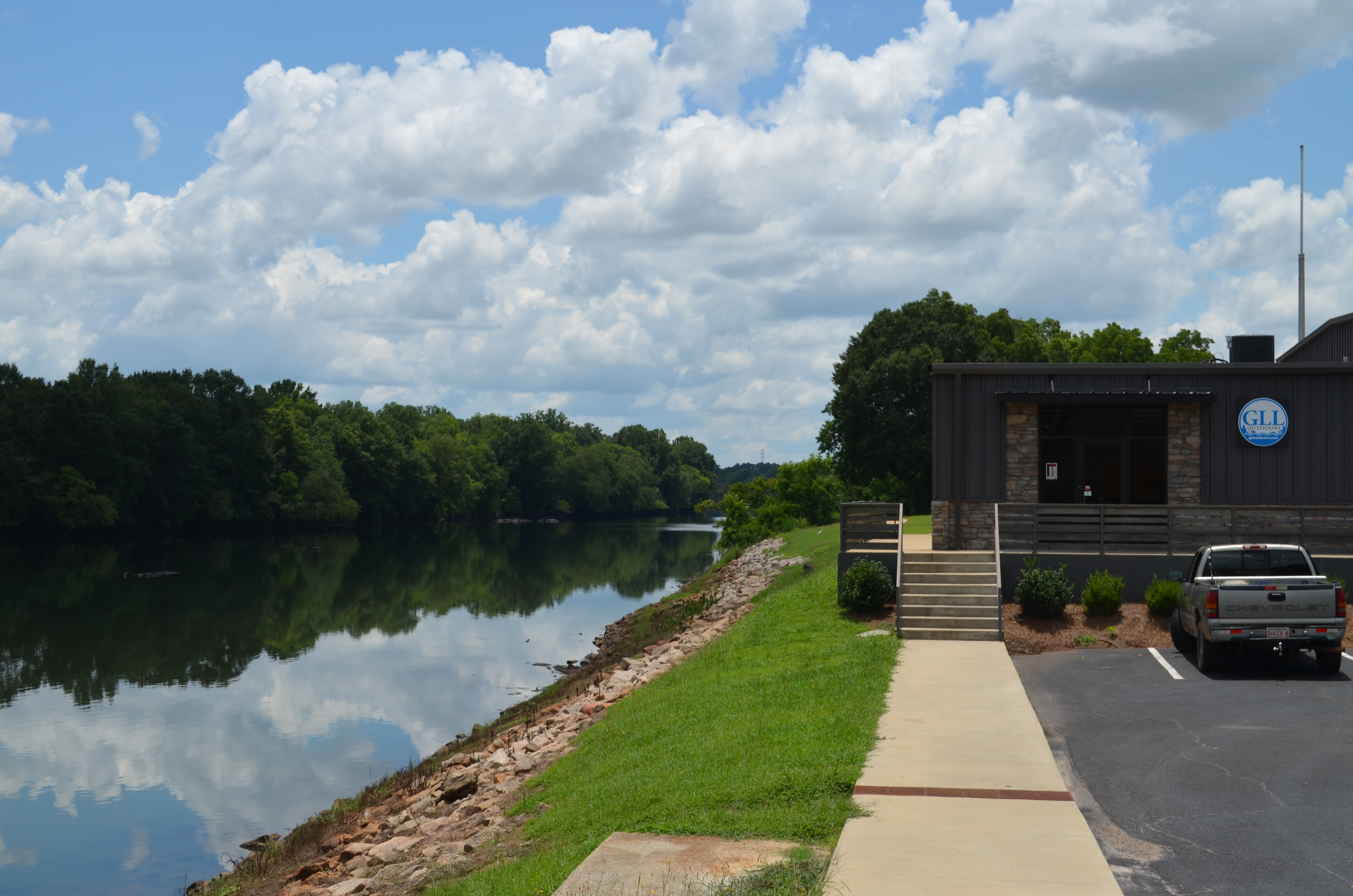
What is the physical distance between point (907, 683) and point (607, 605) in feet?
105

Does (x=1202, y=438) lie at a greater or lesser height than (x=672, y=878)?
greater

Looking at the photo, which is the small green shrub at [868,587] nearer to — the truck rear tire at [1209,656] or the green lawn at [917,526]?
the truck rear tire at [1209,656]

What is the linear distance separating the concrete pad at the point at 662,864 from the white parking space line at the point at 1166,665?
31.8ft

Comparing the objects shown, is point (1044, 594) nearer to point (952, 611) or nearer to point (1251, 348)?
point (952, 611)

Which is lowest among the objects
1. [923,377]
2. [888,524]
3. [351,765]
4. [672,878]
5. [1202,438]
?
[351,765]

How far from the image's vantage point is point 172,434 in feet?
275

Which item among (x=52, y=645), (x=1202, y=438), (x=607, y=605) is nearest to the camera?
(x=1202, y=438)

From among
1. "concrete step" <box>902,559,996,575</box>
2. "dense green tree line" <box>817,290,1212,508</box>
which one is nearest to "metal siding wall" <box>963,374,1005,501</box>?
"concrete step" <box>902,559,996,575</box>

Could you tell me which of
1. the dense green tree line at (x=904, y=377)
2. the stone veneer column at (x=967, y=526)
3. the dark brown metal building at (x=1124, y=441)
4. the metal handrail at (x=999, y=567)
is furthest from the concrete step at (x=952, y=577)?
the dense green tree line at (x=904, y=377)

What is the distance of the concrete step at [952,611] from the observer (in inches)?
766

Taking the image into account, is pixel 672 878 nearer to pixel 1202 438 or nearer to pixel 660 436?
pixel 1202 438

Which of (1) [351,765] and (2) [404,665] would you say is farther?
(2) [404,665]

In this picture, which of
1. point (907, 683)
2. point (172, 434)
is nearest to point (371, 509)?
Answer: point (172, 434)

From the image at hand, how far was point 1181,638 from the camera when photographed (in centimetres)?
1772
